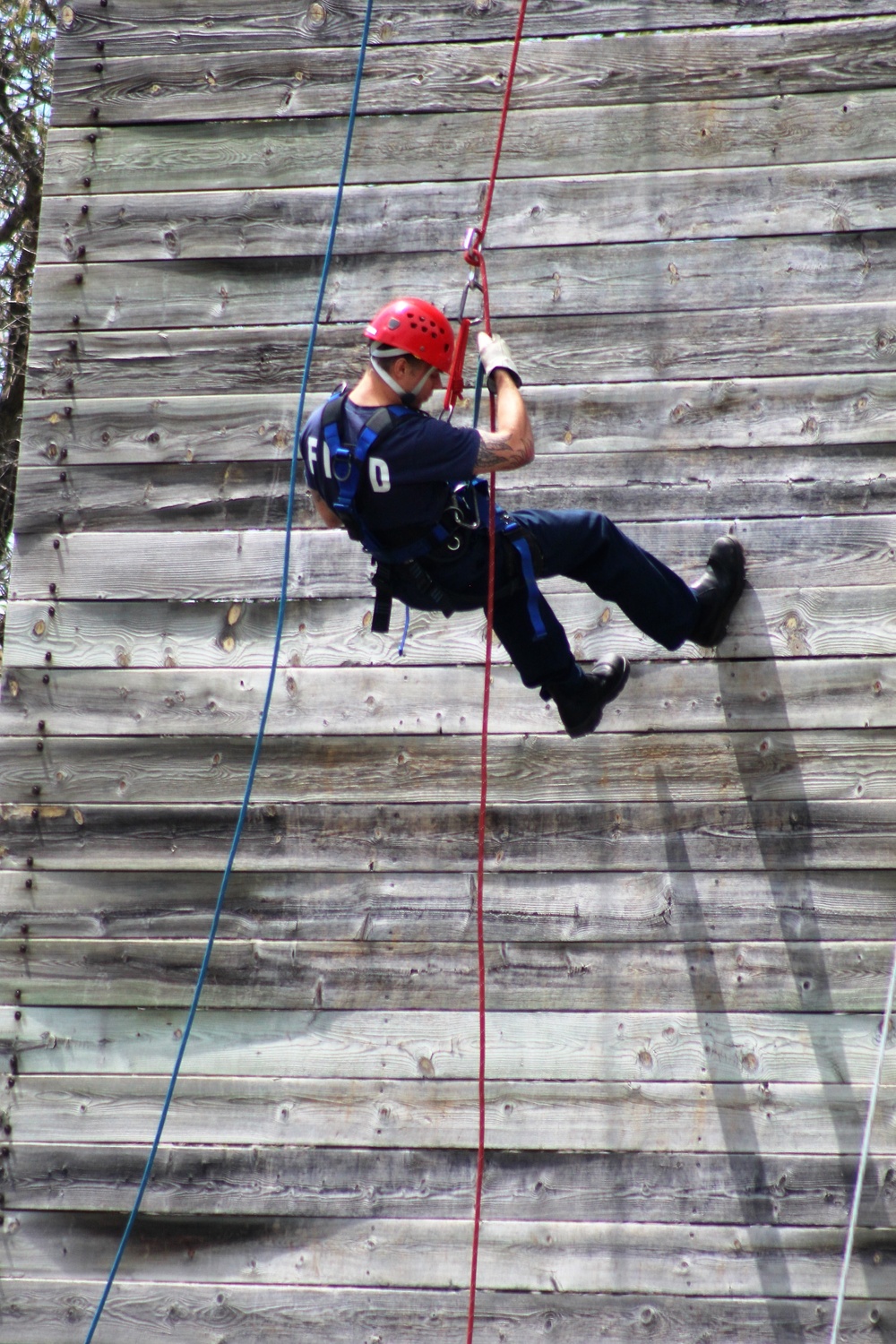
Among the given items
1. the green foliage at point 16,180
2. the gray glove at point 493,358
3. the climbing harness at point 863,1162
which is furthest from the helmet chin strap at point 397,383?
the green foliage at point 16,180

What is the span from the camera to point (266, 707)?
375 centimetres

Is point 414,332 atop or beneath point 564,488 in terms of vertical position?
atop

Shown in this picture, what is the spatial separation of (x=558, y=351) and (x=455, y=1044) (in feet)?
7.19

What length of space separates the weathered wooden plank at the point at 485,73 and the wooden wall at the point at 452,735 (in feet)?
0.05

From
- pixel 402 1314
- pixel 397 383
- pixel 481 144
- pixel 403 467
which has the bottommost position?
pixel 402 1314

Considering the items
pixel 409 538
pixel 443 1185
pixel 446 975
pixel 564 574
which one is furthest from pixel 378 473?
pixel 443 1185

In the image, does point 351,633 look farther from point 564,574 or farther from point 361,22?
point 361,22

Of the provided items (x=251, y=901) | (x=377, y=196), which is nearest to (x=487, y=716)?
(x=251, y=901)

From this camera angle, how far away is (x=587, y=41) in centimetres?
395

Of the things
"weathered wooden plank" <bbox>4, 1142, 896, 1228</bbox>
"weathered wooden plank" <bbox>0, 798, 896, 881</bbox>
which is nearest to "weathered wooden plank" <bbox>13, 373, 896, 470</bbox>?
"weathered wooden plank" <bbox>0, 798, 896, 881</bbox>

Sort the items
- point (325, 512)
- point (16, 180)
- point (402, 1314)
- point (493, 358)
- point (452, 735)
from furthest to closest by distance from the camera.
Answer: point (16, 180)
point (452, 735)
point (402, 1314)
point (325, 512)
point (493, 358)

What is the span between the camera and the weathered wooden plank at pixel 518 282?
3781mm

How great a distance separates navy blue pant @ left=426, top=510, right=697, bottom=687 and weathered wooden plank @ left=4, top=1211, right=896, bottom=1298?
1.66 metres

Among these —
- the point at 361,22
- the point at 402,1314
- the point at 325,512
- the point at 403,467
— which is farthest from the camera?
the point at 361,22
